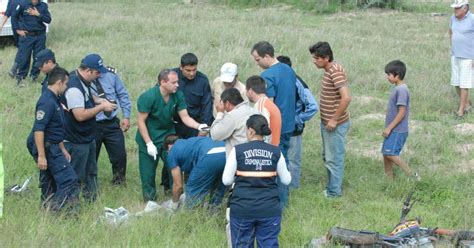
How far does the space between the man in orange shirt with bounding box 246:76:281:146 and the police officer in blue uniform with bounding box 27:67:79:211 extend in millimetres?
1734

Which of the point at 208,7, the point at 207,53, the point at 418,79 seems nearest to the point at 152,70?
the point at 207,53

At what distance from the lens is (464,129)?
10047 mm

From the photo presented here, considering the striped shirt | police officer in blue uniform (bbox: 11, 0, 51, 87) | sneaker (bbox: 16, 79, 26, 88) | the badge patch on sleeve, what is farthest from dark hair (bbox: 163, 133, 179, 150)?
police officer in blue uniform (bbox: 11, 0, 51, 87)

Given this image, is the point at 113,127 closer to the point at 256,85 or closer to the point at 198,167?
the point at 198,167

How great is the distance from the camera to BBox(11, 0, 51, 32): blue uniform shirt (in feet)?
41.2

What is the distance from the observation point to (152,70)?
13031 millimetres

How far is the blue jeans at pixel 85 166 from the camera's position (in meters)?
7.46

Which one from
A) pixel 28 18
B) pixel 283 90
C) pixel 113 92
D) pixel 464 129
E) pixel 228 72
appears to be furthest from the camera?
pixel 28 18

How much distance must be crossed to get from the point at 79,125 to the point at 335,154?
270cm

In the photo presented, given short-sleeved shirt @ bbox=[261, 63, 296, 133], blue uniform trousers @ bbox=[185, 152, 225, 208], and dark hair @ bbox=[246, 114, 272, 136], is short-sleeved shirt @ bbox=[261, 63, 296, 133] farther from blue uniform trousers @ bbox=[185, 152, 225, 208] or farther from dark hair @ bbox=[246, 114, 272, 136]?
dark hair @ bbox=[246, 114, 272, 136]

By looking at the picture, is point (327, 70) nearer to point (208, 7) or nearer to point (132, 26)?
point (132, 26)

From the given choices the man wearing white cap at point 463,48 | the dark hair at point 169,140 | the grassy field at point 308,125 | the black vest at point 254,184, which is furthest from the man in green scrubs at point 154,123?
the man wearing white cap at point 463,48

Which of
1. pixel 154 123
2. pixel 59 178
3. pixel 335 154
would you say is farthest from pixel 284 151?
pixel 59 178

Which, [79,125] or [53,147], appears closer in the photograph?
[53,147]
